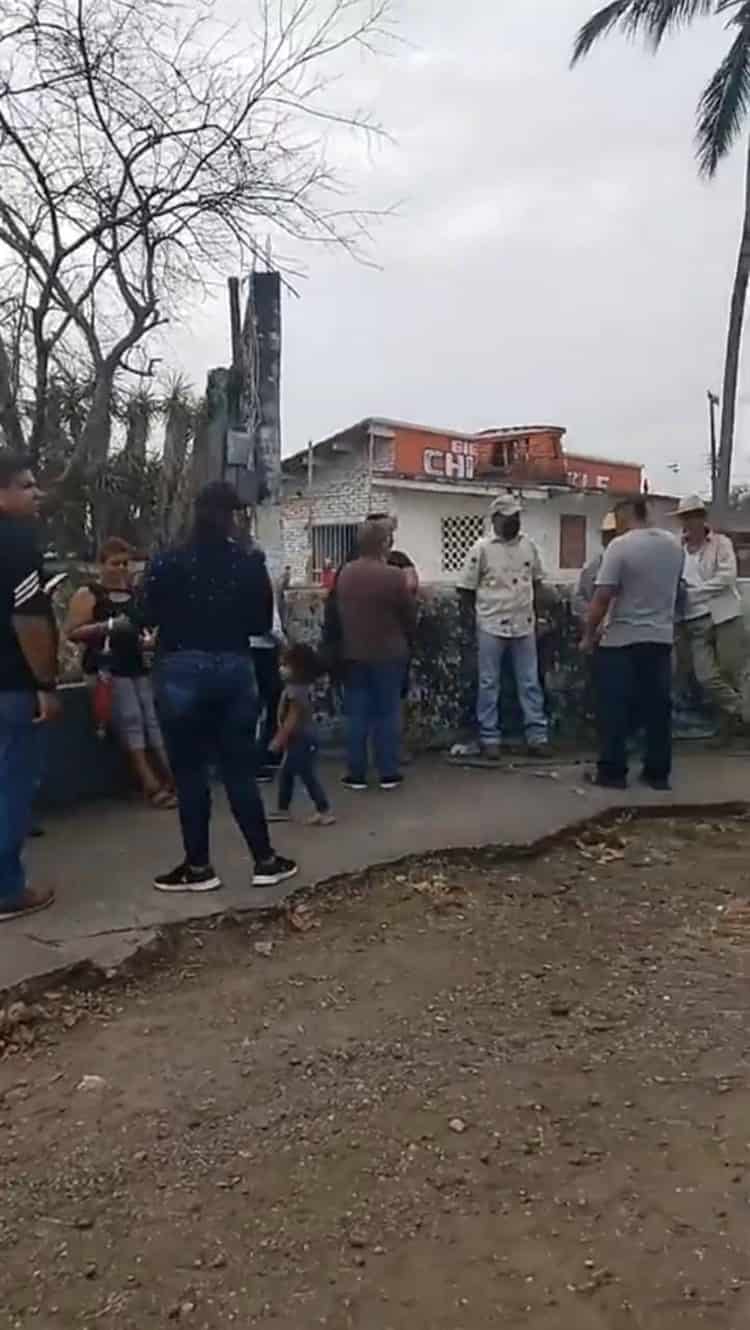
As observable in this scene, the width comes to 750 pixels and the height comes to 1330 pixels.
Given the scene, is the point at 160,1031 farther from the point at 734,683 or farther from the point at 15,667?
the point at 734,683

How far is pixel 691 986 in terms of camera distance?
450 centimetres

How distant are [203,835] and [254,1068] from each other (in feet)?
5.62

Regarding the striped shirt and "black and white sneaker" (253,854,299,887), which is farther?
"black and white sneaker" (253,854,299,887)

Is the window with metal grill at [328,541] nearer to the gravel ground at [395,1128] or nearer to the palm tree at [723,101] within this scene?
the palm tree at [723,101]

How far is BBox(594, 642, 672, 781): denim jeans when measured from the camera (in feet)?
24.1

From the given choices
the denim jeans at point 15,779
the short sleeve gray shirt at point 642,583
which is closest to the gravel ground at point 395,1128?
the denim jeans at point 15,779

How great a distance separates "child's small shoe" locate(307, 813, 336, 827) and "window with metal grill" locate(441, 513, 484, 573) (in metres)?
21.1

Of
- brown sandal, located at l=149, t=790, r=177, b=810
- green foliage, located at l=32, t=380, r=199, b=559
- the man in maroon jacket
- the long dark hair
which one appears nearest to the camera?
the long dark hair

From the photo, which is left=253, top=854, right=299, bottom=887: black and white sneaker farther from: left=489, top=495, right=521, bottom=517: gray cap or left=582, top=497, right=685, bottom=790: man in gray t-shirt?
left=489, top=495, right=521, bottom=517: gray cap

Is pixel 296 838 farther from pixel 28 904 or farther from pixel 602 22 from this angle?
pixel 602 22

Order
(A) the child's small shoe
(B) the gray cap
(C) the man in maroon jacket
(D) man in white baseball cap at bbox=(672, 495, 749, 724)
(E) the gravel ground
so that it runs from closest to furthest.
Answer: (E) the gravel ground, (A) the child's small shoe, (C) the man in maroon jacket, (B) the gray cap, (D) man in white baseball cap at bbox=(672, 495, 749, 724)

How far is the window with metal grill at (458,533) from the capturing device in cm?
2748

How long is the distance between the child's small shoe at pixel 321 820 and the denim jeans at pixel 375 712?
92 cm

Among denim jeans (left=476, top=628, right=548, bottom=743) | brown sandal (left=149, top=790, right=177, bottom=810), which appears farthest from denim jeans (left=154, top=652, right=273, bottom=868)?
denim jeans (left=476, top=628, right=548, bottom=743)
